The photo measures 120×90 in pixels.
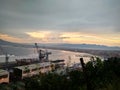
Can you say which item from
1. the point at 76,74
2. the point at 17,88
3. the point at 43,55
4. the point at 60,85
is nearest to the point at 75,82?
the point at 76,74

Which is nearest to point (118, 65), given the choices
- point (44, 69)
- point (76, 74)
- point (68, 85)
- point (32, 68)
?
point (76, 74)

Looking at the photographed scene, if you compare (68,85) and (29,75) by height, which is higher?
(68,85)

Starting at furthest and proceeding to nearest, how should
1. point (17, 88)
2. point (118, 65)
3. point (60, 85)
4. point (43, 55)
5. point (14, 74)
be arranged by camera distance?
point (43, 55)
point (14, 74)
point (17, 88)
point (118, 65)
point (60, 85)

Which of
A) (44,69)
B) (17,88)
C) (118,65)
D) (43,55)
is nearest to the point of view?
(118,65)

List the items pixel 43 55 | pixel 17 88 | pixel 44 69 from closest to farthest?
pixel 17 88, pixel 44 69, pixel 43 55

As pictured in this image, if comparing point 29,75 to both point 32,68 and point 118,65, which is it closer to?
point 32,68

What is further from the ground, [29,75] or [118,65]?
[118,65]

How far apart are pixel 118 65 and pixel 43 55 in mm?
53084

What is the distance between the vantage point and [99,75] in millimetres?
18578

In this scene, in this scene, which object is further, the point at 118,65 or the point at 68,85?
the point at 118,65

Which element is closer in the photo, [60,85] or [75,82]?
[60,85]

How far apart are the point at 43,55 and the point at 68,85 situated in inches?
2264

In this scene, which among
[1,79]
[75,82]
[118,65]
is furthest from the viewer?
[1,79]

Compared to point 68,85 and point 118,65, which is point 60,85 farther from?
point 118,65
